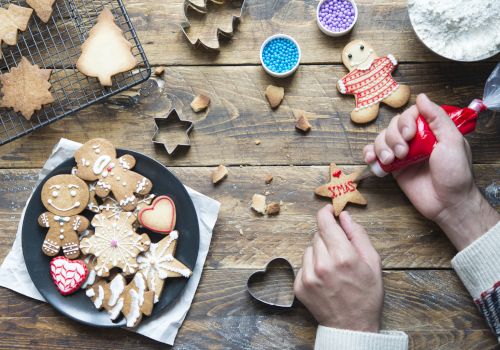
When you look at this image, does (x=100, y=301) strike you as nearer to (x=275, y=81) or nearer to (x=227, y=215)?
(x=227, y=215)

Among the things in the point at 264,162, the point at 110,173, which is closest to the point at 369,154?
the point at 264,162

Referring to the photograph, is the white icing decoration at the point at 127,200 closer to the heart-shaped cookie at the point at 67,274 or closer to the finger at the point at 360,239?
the heart-shaped cookie at the point at 67,274

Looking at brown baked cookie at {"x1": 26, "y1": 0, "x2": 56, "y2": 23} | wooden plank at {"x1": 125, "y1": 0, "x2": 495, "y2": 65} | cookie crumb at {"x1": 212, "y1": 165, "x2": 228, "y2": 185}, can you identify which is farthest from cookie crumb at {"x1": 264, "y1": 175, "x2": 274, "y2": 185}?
brown baked cookie at {"x1": 26, "y1": 0, "x2": 56, "y2": 23}

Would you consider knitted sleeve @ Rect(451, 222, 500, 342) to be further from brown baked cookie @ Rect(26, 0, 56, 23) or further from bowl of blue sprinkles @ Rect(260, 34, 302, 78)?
brown baked cookie @ Rect(26, 0, 56, 23)

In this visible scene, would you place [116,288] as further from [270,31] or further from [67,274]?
[270,31]

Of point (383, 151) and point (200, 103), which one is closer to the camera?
point (383, 151)

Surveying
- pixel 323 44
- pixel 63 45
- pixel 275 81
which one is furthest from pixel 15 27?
pixel 323 44

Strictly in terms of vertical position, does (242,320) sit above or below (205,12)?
below
